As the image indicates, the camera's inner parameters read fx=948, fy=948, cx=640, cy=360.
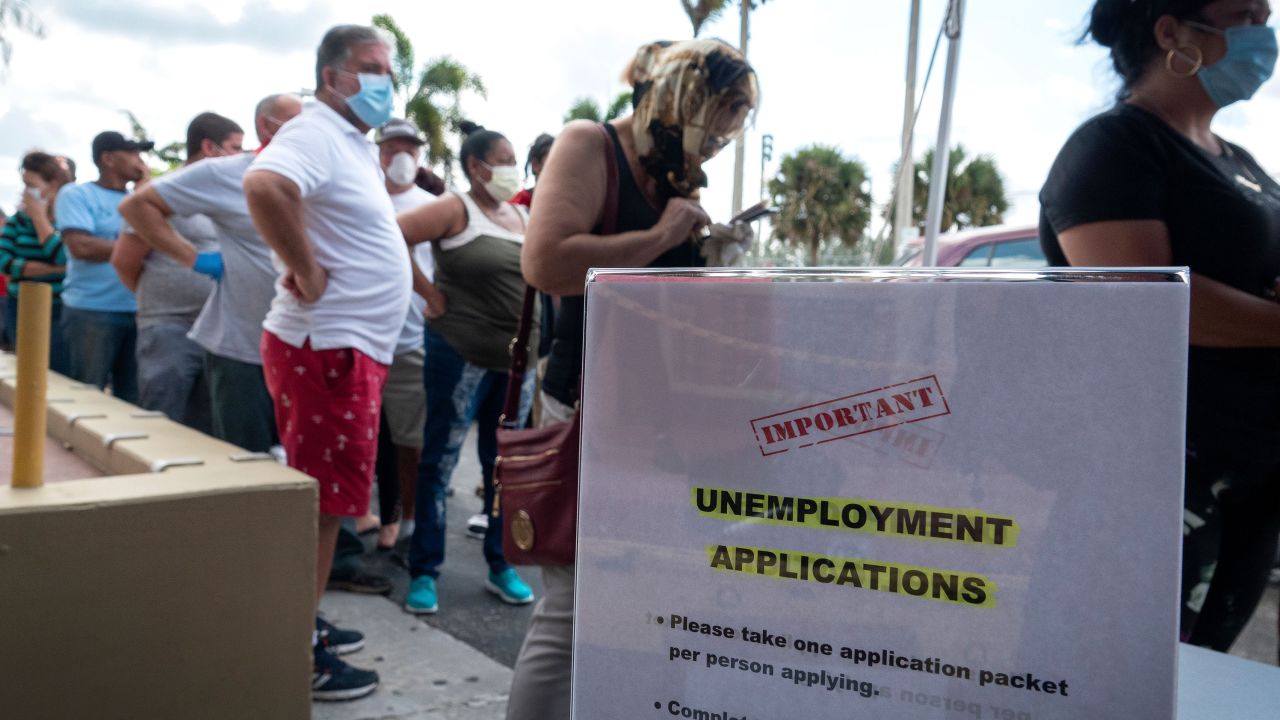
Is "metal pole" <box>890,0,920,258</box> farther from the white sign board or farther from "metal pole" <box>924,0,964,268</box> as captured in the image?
the white sign board

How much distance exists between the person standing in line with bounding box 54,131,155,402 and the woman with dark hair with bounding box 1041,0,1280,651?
424 centimetres

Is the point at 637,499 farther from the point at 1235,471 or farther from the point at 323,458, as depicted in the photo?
the point at 323,458

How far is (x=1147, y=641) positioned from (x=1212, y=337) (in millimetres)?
1152

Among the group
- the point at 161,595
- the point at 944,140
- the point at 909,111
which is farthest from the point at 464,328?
the point at 161,595

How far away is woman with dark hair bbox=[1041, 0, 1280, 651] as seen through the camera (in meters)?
1.50

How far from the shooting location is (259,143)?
378cm

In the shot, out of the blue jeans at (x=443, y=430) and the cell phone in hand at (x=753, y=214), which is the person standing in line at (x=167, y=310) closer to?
the blue jeans at (x=443, y=430)

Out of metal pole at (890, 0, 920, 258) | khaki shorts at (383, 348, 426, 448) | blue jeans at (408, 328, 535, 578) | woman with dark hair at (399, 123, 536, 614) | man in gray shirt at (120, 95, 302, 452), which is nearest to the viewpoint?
metal pole at (890, 0, 920, 258)

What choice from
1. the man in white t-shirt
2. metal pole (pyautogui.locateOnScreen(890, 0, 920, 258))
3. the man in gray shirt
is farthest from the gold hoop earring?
the man in white t-shirt

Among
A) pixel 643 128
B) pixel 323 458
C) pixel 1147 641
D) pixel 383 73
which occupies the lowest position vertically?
pixel 323 458

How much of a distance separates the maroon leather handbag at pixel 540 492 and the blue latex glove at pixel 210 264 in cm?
223

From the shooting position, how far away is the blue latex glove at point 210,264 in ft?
10.7

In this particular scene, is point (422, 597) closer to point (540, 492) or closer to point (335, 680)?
point (335, 680)

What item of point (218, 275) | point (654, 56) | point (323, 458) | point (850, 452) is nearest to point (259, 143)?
point (218, 275)
